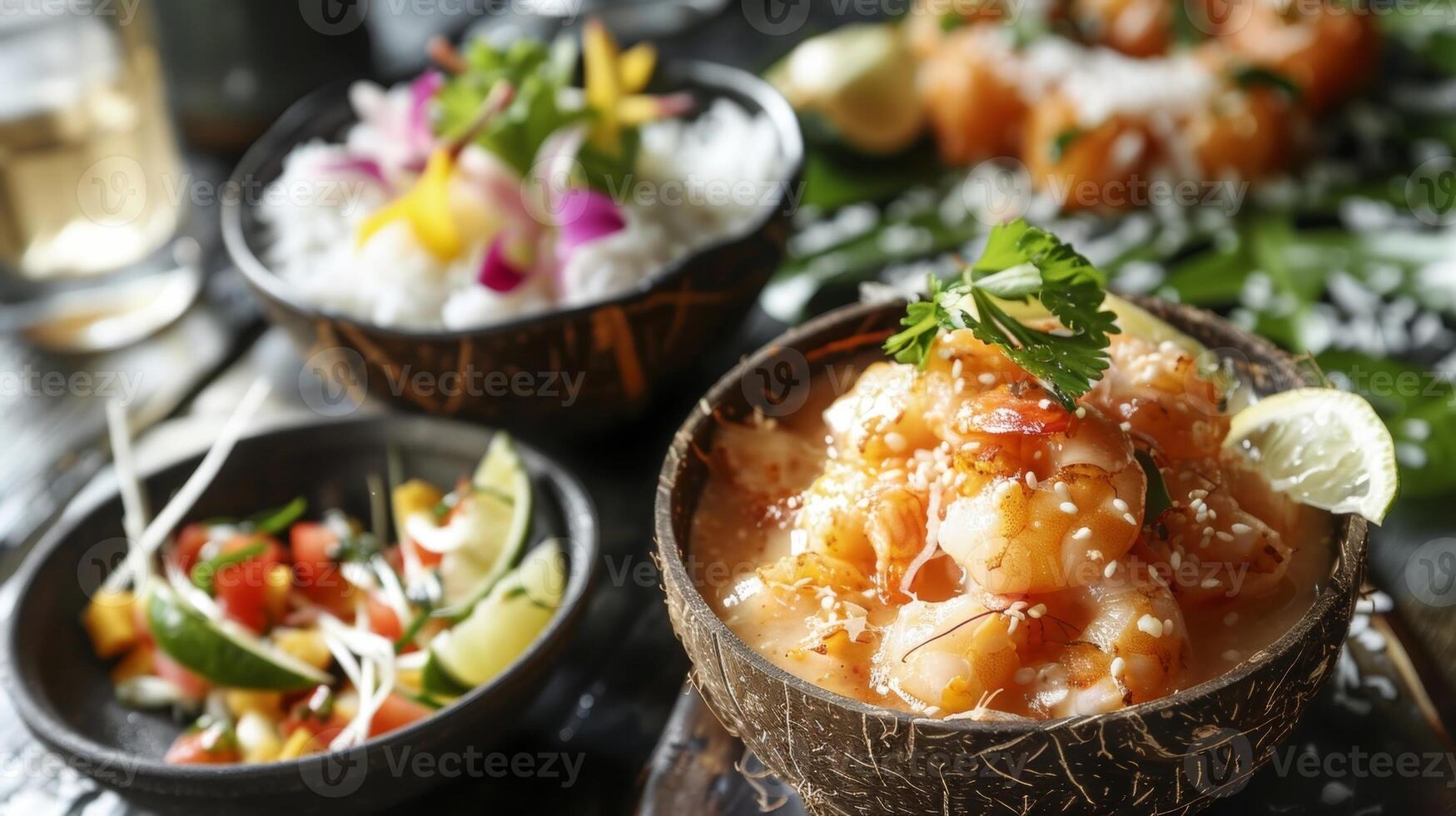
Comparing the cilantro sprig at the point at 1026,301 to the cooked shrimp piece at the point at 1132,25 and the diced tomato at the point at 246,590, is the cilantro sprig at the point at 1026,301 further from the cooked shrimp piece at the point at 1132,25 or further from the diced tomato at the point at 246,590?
the cooked shrimp piece at the point at 1132,25

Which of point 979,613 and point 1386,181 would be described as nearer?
point 979,613

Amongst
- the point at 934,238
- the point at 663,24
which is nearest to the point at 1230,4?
the point at 934,238

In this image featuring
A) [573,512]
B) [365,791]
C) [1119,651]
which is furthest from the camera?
[573,512]

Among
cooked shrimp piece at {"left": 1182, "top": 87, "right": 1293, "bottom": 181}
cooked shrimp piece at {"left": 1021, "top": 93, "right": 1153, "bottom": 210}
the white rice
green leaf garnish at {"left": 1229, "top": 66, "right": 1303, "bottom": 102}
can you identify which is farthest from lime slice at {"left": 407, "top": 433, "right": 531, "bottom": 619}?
green leaf garnish at {"left": 1229, "top": 66, "right": 1303, "bottom": 102}

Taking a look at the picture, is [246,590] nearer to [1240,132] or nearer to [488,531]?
[488,531]

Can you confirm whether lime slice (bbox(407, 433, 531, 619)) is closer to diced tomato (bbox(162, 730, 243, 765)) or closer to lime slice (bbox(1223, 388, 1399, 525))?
diced tomato (bbox(162, 730, 243, 765))

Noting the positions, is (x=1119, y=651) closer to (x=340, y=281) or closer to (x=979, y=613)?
(x=979, y=613)
